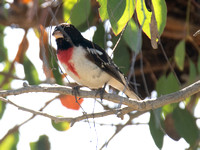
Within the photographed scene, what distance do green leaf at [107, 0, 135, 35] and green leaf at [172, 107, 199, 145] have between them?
127 centimetres

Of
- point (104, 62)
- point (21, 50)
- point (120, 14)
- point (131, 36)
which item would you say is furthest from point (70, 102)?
point (120, 14)

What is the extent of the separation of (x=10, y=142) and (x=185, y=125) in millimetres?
1491

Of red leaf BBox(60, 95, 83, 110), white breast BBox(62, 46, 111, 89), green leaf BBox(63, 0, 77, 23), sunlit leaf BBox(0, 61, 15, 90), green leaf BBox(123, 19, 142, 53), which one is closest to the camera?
green leaf BBox(123, 19, 142, 53)

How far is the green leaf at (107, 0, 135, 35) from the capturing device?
1908mm

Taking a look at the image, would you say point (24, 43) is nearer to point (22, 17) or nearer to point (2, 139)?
point (22, 17)

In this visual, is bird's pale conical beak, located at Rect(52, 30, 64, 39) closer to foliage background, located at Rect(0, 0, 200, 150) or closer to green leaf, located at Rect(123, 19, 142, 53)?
foliage background, located at Rect(0, 0, 200, 150)

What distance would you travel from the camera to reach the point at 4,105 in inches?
127

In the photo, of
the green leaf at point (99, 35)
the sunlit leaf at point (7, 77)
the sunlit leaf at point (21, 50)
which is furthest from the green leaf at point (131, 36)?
the sunlit leaf at point (7, 77)

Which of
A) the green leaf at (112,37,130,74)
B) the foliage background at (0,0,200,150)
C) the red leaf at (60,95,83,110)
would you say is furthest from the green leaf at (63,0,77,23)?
the red leaf at (60,95,83,110)

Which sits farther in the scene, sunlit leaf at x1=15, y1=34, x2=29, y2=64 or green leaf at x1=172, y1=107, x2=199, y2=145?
sunlit leaf at x1=15, y1=34, x2=29, y2=64

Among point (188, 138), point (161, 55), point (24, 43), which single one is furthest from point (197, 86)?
point (24, 43)

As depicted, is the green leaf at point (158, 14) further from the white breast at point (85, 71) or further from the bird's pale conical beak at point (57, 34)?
the bird's pale conical beak at point (57, 34)

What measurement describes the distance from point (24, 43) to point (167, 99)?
5.36ft

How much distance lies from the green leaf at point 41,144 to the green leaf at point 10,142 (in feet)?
0.68
